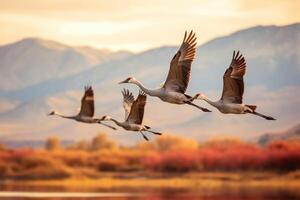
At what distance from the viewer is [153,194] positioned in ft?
120

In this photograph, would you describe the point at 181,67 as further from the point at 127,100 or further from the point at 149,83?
the point at 149,83

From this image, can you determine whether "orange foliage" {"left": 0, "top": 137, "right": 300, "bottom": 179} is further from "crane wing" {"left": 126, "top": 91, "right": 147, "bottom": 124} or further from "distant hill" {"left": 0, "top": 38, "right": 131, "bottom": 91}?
"distant hill" {"left": 0, "top": 38, "right": 131, "bottom": 91}

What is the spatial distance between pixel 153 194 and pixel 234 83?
81.5 feet

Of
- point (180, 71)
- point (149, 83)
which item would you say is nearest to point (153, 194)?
point (180, 71)

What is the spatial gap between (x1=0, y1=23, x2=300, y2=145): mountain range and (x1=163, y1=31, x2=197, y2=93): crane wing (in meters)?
37.8

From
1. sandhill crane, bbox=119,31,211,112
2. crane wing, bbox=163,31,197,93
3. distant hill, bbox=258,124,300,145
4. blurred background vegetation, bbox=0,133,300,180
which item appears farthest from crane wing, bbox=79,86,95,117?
distant hill, bbox=258,124,300,145

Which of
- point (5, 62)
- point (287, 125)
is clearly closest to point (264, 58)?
point (287, 125)

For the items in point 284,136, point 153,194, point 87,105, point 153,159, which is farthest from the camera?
point 284,136

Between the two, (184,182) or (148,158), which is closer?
(148,158)

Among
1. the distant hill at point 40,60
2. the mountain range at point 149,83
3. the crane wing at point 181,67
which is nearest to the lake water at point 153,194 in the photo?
the mountain range at point 149,83

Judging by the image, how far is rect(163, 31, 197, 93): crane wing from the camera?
11.9 meters

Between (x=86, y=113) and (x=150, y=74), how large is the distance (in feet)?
211

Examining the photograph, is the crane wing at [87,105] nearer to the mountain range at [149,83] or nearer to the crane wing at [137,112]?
the crane wing at [137,112]

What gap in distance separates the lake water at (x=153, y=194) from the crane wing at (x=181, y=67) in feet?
71.3
